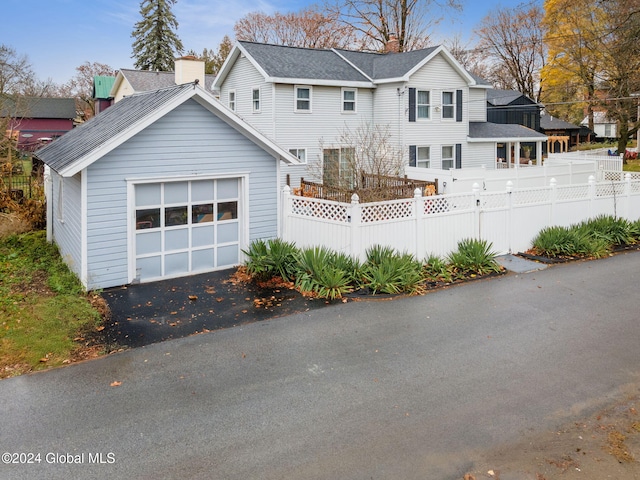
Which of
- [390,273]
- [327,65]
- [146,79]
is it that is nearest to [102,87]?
[146,79]

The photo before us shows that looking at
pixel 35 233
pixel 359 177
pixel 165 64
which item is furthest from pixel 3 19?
pixel 359 177

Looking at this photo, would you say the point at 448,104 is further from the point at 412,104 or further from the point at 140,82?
the point at 140,82

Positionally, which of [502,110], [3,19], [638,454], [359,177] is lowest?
[638,454]

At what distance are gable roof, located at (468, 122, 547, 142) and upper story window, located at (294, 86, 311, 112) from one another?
28.1ft

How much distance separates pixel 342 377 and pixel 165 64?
171 ft

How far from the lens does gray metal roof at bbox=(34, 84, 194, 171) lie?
1012 cm

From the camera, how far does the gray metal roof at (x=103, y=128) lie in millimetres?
10125

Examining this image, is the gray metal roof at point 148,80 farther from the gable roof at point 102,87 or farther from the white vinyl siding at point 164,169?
the white vinyl siding at point 164,169

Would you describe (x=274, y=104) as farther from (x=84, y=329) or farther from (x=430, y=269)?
(x=84, y=329)

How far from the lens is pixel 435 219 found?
1190cm

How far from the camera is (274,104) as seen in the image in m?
21.8

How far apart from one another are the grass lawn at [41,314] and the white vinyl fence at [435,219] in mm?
4633

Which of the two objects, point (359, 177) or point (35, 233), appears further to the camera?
point (359, 177)

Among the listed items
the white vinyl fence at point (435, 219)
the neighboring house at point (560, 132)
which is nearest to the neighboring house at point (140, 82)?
the white vinyl fence at point (435, 219)
